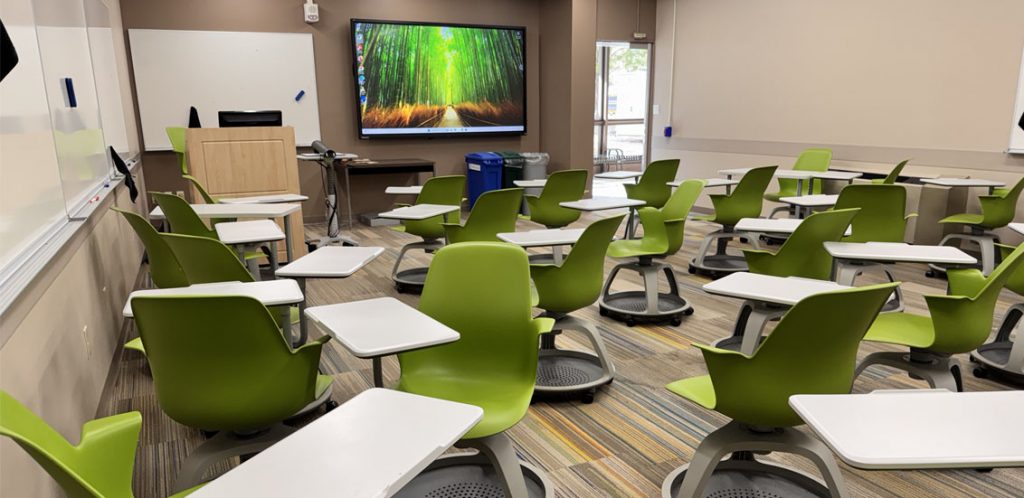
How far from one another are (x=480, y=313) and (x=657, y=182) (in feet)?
13.0

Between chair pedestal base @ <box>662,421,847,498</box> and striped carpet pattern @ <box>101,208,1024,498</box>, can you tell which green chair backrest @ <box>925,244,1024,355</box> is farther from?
chair pedestal base @ <box>662,421,847,498</box>

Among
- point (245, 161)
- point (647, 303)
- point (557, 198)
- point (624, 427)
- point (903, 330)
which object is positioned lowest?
point (624, 427)

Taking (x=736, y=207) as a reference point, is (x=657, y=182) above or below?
above

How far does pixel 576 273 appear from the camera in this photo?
3131 mm

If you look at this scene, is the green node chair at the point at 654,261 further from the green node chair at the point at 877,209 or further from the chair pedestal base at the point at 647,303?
A: the green node chair at the point at 877,209

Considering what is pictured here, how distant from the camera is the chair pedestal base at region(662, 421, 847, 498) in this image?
1999 mm

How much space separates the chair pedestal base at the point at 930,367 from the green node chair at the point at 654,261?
1556mm

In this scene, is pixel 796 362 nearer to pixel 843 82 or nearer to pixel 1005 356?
pixel 1005 356

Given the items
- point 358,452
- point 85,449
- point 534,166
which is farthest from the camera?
point 534,166

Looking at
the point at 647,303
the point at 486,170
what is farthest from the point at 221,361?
the point at 486,170

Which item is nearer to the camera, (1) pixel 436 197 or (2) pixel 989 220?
(1) pixel 436 197

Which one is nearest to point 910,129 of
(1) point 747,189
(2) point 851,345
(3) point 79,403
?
(1) point 747,189

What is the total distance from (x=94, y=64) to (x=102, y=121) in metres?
0.42

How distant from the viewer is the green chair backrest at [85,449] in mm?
1122
